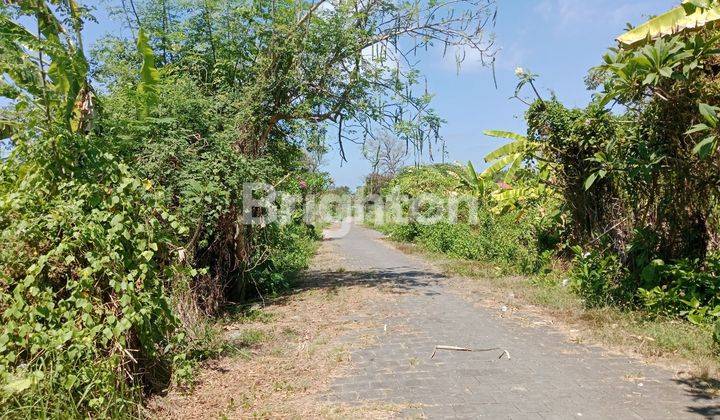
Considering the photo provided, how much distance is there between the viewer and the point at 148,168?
21.1 feet

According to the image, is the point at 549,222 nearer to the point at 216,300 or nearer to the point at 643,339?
the point at 643,339

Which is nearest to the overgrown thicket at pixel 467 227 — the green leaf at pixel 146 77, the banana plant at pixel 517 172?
the banana plant at pixel 517 172

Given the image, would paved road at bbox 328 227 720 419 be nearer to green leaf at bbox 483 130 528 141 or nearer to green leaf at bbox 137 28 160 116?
green leaf at bbox 137 28 160 116

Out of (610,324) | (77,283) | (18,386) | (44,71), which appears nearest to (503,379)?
(610,324)

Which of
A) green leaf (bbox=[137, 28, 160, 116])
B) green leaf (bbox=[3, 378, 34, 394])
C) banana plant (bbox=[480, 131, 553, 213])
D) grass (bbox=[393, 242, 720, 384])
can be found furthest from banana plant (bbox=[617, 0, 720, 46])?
green leaf (bbox=[3, 378, 34, 394])

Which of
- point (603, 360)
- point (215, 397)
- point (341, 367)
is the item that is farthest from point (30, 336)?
point (603, 360)

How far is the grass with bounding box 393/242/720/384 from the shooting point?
514cm

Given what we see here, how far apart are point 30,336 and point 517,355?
4.54 meters

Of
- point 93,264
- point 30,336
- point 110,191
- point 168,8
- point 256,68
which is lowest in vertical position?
point 30,336

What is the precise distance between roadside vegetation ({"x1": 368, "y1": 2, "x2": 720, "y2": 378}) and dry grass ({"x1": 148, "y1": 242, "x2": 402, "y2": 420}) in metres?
3.21

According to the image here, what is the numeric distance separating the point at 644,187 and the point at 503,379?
13.1 feet

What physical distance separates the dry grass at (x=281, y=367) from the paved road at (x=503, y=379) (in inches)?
10.5

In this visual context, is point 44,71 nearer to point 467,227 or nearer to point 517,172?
point 517,172

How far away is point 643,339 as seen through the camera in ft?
19.0
